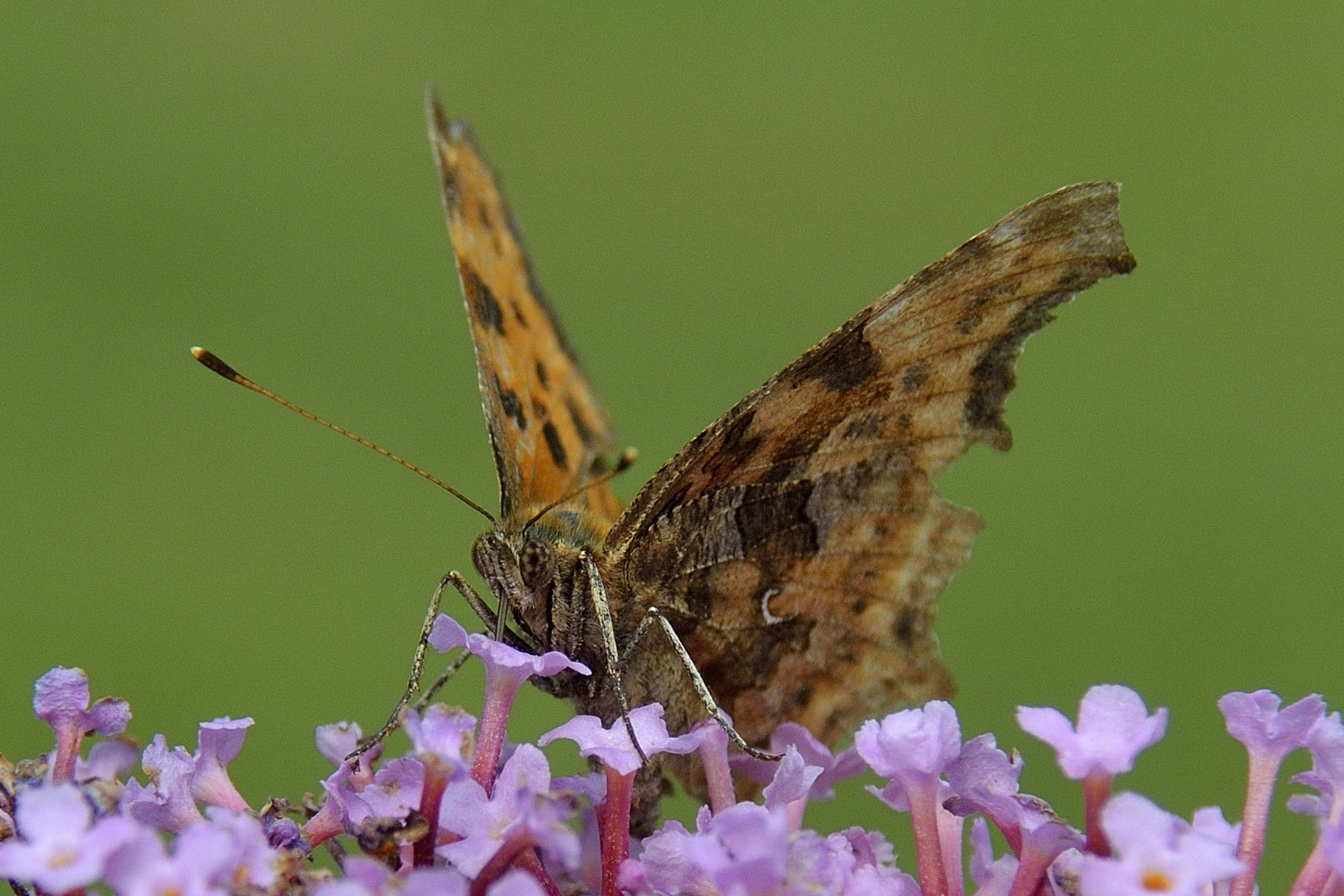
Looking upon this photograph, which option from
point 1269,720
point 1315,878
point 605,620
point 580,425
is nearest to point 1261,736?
point 1269,720

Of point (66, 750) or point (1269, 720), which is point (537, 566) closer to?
point (66, 750)

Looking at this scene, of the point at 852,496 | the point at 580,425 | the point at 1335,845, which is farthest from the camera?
the point at 580,425

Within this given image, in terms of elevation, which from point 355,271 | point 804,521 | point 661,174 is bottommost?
point 804,521

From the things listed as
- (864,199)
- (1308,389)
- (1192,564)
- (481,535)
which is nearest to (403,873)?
(481,535)

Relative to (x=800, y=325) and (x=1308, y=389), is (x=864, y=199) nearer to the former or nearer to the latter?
(x=800, y=325)

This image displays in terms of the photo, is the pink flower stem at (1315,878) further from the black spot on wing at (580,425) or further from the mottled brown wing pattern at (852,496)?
the black spot on wing at (580,425)

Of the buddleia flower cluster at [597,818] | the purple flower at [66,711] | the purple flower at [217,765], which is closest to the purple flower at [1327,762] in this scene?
the buddleia flower cluster at [597,818]
